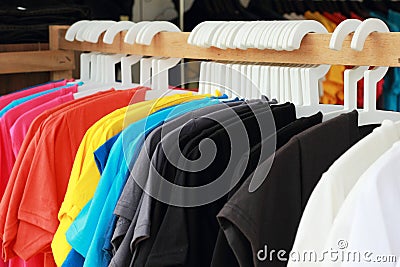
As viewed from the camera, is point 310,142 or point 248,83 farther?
point 248,83

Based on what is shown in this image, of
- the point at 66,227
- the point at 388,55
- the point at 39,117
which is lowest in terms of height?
the point at 66,227

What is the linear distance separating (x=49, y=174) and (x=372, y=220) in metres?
0.76

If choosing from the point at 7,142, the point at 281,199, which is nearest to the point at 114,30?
the point at 7,142

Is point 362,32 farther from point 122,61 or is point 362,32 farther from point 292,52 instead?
point 122,61

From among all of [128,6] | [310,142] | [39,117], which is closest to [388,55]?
[310,142]

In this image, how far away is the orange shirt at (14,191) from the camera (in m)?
1.43

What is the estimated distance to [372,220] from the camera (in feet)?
2.82

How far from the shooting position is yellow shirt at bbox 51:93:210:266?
4.36 feet

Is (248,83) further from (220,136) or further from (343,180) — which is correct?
(343,180)

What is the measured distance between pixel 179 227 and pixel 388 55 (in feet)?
1.41

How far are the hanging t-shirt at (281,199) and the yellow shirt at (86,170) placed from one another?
17.2 inches

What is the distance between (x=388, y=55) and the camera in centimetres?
117

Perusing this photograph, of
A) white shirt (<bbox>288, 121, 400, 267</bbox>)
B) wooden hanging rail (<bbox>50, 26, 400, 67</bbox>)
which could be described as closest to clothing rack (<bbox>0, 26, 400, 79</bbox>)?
wooden hanging rail (<bbox>50, 26, 400, 67</bbox>)

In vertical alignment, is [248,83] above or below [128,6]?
below
